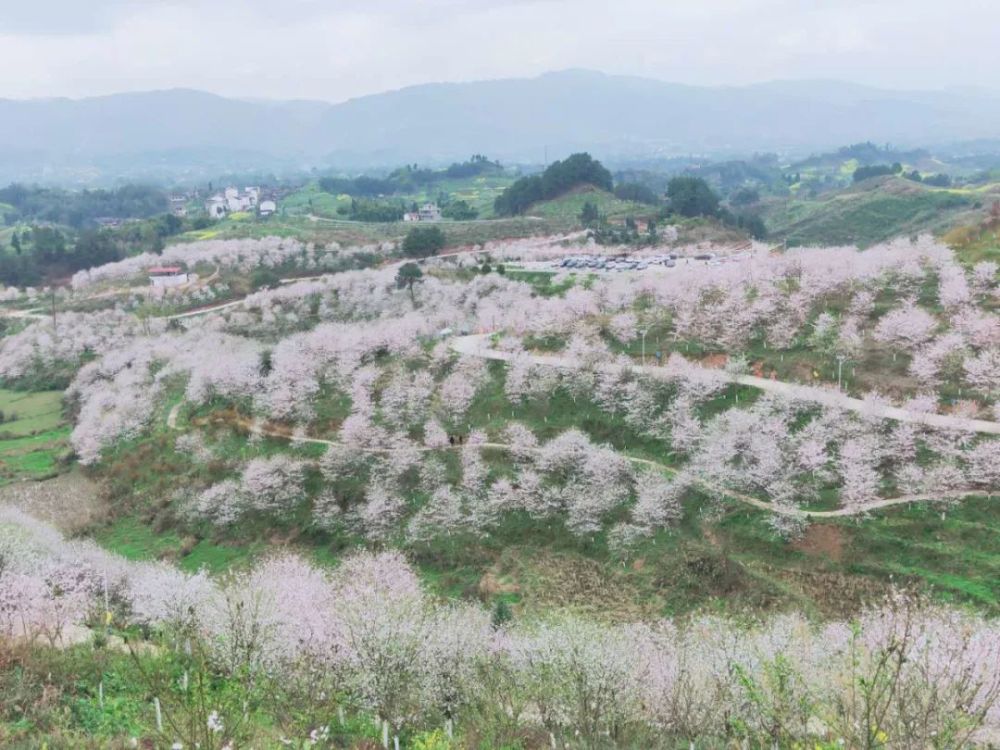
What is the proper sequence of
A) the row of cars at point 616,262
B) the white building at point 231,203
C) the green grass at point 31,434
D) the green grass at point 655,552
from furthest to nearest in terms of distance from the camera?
the white building at point 231,203, the row of cars at point 616,262, the green grass at point 31,434, the green grass at point 655,552

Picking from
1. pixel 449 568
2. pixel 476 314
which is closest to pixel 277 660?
pixel 449 568

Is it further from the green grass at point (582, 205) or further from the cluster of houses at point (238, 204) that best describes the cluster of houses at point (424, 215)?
the cluster of houses at point (238, 204)

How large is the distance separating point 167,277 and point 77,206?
9414 cm

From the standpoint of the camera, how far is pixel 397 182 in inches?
7111

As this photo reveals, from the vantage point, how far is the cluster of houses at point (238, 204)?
476ft

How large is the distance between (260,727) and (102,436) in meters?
47.0

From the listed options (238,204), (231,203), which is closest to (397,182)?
(238,204)

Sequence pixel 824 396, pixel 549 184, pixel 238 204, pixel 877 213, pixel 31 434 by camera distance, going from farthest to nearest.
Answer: pixel 238 204 → pixel 549 184 → pixel 877 213 → pixel 31 434 → pixel 824 396

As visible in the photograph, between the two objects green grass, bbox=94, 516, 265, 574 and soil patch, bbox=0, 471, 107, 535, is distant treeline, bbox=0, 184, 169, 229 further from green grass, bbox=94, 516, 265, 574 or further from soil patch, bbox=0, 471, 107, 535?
green grass, bbox=94, 516, 265, 574

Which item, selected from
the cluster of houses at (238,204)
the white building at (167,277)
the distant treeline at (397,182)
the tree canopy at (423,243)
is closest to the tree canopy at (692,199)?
the tree canopy at (423,243)

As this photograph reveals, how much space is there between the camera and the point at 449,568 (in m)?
39.4

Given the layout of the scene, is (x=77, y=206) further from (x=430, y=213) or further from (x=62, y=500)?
(x=62, y=500)

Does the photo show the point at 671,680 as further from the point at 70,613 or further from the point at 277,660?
the point at 70,613

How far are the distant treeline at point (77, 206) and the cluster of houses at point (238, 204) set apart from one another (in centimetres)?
1588
